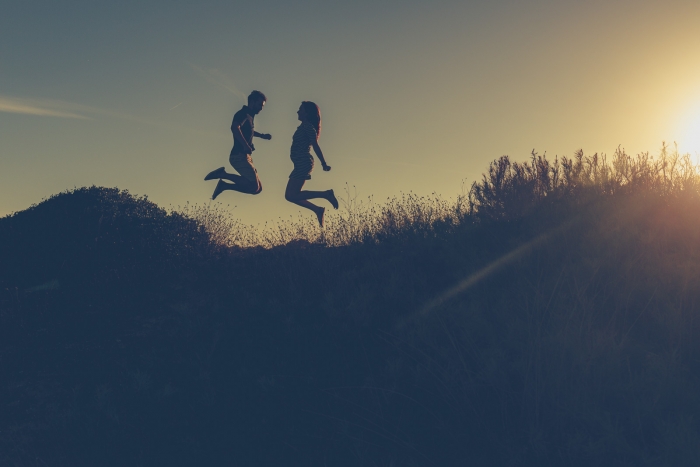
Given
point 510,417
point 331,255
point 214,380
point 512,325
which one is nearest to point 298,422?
point 214,380

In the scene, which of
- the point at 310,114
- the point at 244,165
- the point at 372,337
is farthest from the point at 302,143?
the point at 372,337

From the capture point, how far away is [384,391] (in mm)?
5184

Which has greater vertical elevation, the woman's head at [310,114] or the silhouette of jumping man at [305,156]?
the woman's head at [310,114]

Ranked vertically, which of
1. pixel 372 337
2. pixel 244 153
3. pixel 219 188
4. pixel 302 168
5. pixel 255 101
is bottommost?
pixel 372 337

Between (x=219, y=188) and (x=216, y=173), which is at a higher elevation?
(x=216, y=173)

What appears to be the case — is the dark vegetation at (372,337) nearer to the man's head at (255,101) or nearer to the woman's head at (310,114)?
the woman's head at (310,114)

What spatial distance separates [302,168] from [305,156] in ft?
0.66

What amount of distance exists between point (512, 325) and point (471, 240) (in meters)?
2.67

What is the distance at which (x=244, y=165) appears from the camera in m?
8.51

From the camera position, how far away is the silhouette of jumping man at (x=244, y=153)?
27.4 feet

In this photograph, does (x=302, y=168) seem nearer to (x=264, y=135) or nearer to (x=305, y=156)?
(x=305, y=156)

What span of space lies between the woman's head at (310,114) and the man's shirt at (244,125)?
2.64 ft

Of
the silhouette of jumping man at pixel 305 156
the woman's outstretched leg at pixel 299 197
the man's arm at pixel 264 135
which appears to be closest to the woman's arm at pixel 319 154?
the silhouette of jumping man at pixel 305 156

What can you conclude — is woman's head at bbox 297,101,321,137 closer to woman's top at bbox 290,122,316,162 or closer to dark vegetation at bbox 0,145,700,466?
woman's top at bbox 290,122,316,162
